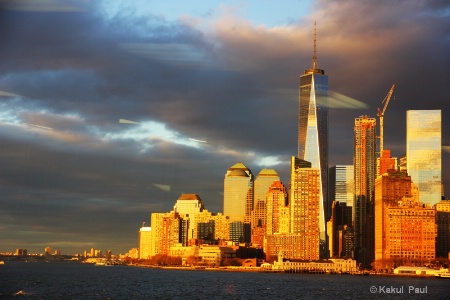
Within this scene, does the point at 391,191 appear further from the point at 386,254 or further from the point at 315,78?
the point at 315,78

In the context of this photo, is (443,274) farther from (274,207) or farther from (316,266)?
(274,207)

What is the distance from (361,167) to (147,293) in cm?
12934

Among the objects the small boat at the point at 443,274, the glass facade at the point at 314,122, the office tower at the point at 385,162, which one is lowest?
the small boat at the point at 443,274

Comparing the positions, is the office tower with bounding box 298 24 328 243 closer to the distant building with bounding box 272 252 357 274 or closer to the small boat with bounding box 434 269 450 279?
the distant building with bounding box 272 252 357 274

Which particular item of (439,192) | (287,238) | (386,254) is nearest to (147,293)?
(386,254)

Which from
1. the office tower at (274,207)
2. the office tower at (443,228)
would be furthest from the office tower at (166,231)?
the office tower at (443,228)

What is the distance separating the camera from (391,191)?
6156 inches

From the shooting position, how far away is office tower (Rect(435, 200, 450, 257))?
153012 mm

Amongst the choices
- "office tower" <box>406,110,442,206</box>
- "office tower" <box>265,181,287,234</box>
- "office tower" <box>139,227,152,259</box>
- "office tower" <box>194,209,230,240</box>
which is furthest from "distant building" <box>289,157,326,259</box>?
"office tower" <box>139,227,152,259</box>

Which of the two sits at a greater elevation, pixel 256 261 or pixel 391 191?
pixel 391 191

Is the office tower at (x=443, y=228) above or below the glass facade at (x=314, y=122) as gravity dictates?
below

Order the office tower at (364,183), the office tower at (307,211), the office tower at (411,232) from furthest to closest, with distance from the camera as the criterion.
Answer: the office tower at (364,183)
the office tower at (307,211)
the office tower at (411,232)

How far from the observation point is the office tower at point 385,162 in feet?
582

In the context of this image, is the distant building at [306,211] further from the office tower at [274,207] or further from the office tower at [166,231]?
the office tower at [166,231]
